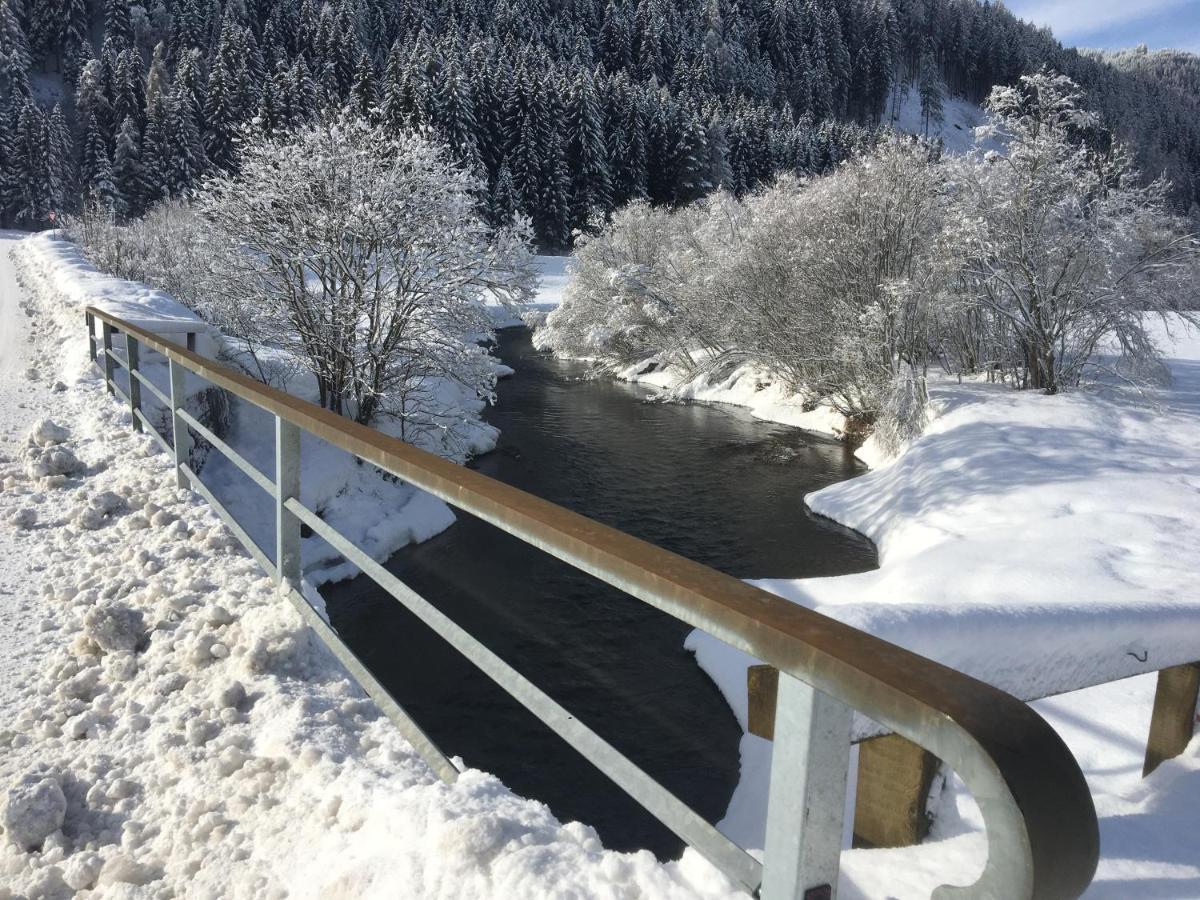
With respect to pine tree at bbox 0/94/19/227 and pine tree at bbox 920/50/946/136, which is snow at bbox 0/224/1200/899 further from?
pine tree at bbox 920/50/946/136

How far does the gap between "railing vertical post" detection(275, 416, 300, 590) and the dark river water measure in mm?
2164

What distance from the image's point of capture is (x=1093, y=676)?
2.80 metres

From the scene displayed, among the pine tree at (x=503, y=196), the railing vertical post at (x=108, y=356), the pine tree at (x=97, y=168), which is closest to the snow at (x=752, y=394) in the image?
the railing vertical post at (x=108, y=356)

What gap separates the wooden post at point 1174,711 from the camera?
2.92 meters

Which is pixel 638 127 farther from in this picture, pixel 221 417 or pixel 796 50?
pixel 796 50

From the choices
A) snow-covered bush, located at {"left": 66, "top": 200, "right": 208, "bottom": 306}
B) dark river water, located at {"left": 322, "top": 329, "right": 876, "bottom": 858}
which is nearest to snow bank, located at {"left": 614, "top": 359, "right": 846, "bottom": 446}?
dark river water, located at {"left": 322, "top": 329, "right": 876, "bottom": 858}

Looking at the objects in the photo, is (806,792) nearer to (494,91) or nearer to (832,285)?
(832,285)

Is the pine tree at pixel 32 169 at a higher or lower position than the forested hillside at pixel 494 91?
lower

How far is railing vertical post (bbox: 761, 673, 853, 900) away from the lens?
113 centimetres

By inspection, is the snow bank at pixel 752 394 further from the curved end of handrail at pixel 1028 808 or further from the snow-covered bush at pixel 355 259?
the curved end of handrail at pixel 1028 808

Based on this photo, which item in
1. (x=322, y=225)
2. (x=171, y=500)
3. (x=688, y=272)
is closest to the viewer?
(x=171, y=500)

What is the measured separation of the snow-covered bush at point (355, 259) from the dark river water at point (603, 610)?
3.46 meters

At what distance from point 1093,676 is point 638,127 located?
73.3m

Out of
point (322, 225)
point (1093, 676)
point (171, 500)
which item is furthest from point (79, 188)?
point (1093, 676)
